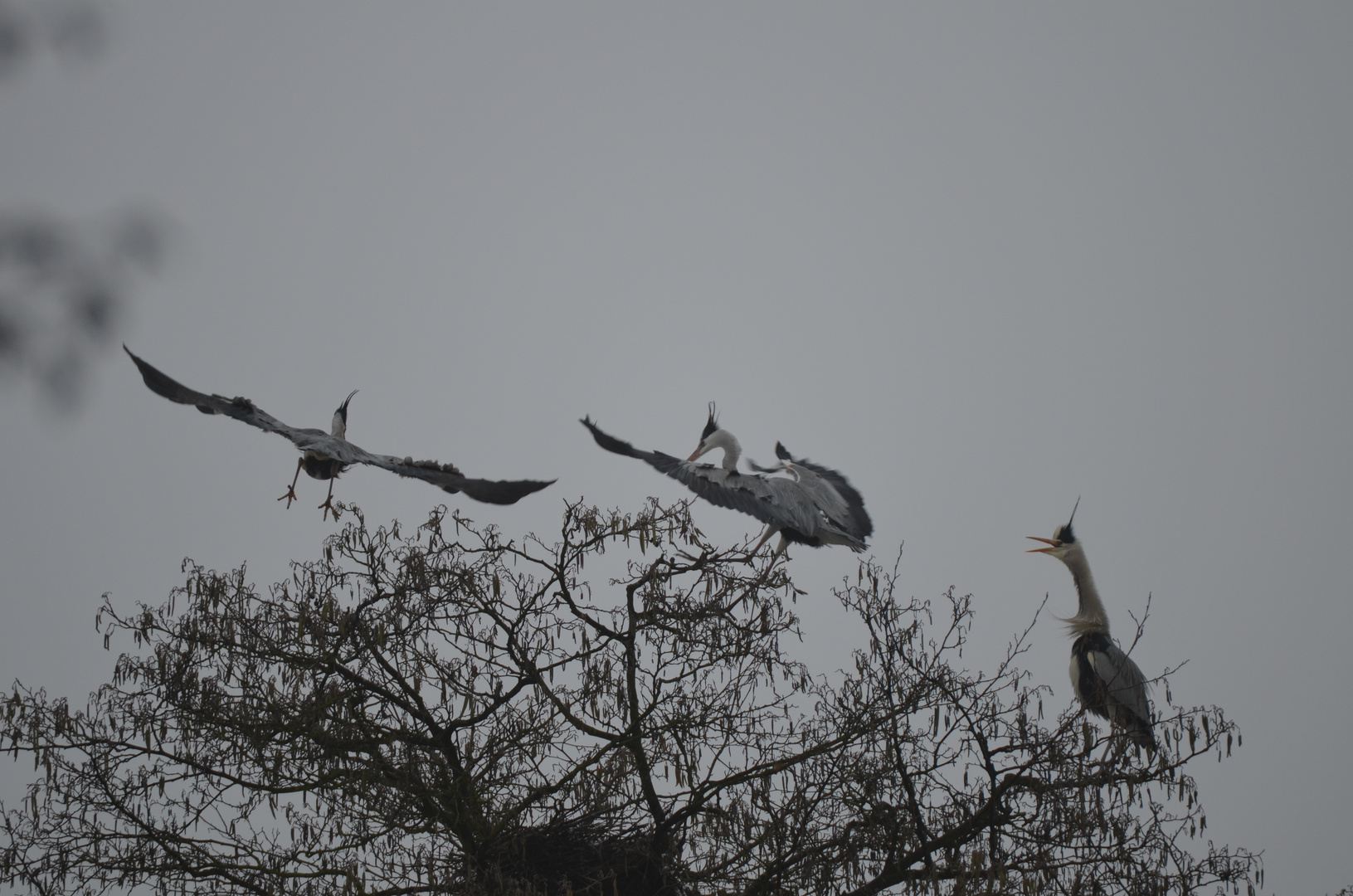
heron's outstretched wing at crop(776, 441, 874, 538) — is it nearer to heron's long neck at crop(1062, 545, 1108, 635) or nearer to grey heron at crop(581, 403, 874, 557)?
grey heron at crop(581, 403, 874, 557)

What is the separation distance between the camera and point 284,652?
6.98 metres

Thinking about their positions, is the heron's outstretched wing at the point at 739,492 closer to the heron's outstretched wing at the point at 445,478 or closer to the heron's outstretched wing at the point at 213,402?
the heron's outstretched wing at the point at 445,478

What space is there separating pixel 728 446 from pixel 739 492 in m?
1.71

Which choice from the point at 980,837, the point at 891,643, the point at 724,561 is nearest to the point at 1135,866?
the point at 980,837

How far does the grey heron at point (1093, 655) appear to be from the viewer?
28.2 feet

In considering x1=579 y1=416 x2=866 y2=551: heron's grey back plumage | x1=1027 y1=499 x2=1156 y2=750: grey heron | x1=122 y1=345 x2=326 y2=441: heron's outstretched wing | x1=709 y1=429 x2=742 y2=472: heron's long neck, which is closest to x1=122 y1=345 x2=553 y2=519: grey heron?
x1=122 y1=345 x2=326 y2=441: heron's outstretched wing

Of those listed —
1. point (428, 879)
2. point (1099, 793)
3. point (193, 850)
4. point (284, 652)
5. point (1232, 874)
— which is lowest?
point (1232, 874)

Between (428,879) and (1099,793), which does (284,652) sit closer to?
(428,879)

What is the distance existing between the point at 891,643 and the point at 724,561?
129 centimetres

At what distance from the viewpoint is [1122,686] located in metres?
8.75

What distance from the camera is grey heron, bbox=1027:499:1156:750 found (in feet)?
28.2

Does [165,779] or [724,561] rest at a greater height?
[724,561]

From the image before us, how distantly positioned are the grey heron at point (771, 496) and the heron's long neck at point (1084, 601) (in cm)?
211

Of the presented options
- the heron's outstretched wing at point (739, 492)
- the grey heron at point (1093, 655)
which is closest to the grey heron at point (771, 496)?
the heron's outstretched wing at point (739, 492)
